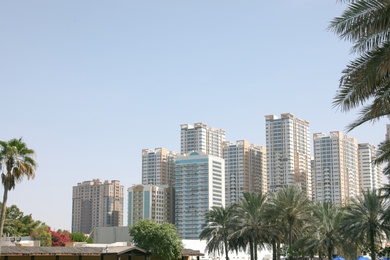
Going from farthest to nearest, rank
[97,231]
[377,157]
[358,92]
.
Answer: [97,231], [377,157], [358,92]

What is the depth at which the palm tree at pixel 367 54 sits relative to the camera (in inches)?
624

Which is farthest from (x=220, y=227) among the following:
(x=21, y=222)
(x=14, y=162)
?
(x=21, y=222)

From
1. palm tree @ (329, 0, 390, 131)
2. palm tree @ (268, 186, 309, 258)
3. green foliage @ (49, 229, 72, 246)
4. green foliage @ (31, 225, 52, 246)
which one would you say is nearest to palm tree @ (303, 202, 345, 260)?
palm tree @ (268, 186, 309, 258)

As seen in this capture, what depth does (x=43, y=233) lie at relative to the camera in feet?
341

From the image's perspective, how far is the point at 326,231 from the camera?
57906 mm

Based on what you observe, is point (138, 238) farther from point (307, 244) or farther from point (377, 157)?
point (377, 157)

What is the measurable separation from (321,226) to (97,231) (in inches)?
3121

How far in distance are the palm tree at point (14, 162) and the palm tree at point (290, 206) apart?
95.3 feet

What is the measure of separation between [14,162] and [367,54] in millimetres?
27618

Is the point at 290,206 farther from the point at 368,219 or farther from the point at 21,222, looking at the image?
the point at 21,222

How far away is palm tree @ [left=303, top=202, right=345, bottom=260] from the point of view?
5728 cm

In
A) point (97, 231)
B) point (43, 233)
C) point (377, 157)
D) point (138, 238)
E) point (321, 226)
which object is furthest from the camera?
point (97, 231)

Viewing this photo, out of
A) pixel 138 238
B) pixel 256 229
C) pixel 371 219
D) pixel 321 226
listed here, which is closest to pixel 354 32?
pixel 371 219

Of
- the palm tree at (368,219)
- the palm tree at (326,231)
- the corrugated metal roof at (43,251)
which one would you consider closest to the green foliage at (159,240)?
the corrugated metal roof at (43,251)
